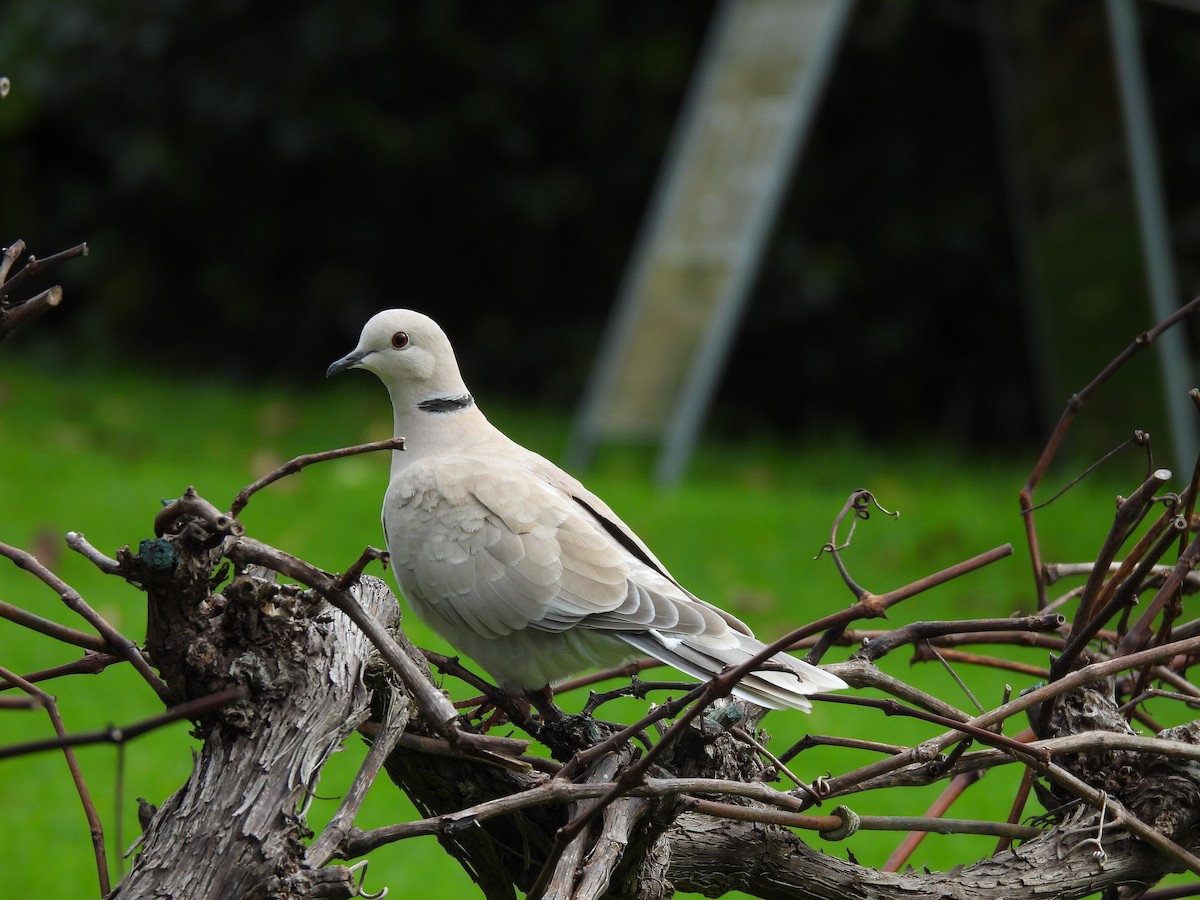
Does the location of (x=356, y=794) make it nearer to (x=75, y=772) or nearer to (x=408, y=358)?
(x=75, y=772)

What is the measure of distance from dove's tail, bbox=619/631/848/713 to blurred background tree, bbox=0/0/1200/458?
668cm

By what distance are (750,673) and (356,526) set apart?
4.14 meters

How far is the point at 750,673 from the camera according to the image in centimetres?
141

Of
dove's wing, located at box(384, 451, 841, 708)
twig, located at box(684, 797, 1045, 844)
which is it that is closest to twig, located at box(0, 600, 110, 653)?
twig, located at box(684, 797, 1045, 844)

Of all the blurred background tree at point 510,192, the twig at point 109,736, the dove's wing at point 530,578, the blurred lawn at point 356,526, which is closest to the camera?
the twig at point 109,736

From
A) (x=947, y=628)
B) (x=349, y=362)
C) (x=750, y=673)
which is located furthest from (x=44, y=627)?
(x=349, y=362)

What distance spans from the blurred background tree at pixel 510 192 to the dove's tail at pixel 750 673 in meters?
6.68

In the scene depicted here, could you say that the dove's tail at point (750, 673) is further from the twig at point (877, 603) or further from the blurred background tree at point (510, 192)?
the blurred background tree at point (510, 192)

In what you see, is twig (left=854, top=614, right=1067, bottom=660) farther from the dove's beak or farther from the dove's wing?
the dove's beak

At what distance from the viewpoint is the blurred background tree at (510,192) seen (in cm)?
861

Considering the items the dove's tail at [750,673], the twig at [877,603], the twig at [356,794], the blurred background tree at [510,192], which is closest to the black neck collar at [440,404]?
the dove's tail at [750,673]

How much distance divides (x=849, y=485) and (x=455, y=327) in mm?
3541

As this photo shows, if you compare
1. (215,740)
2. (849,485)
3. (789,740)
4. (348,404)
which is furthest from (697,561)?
(215,740)

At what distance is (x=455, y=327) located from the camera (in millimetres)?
9406
